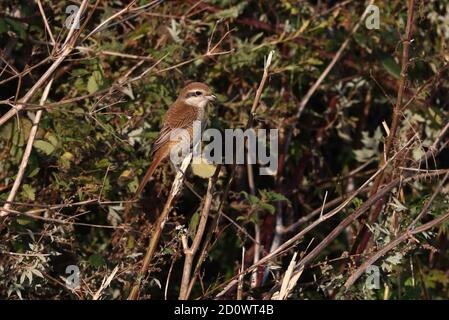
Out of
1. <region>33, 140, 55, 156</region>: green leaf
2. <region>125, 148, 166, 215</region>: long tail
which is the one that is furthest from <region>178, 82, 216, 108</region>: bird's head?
<region>33, 140, 55, 156</region>: green leaf

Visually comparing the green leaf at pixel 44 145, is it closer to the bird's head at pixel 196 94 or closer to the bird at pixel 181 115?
the bird at pixel 181 115

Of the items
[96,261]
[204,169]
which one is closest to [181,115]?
[204,169]

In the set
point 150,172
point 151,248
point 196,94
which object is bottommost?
point 151,248

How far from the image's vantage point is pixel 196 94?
226 inches

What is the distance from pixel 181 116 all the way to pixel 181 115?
1cm

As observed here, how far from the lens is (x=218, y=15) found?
19.8 ft

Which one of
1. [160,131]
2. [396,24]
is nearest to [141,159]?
[160,131]

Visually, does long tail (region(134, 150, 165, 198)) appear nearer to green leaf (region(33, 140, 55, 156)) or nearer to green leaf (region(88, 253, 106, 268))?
green leaf (region(88, 253, 106, 268))

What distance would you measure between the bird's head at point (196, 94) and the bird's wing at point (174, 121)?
0.17ft

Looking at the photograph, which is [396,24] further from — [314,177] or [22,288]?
[22,288]

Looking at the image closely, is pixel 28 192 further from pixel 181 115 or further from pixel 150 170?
pixel 181 115

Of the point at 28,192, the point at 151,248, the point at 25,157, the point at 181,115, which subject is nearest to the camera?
the point at 151,248
